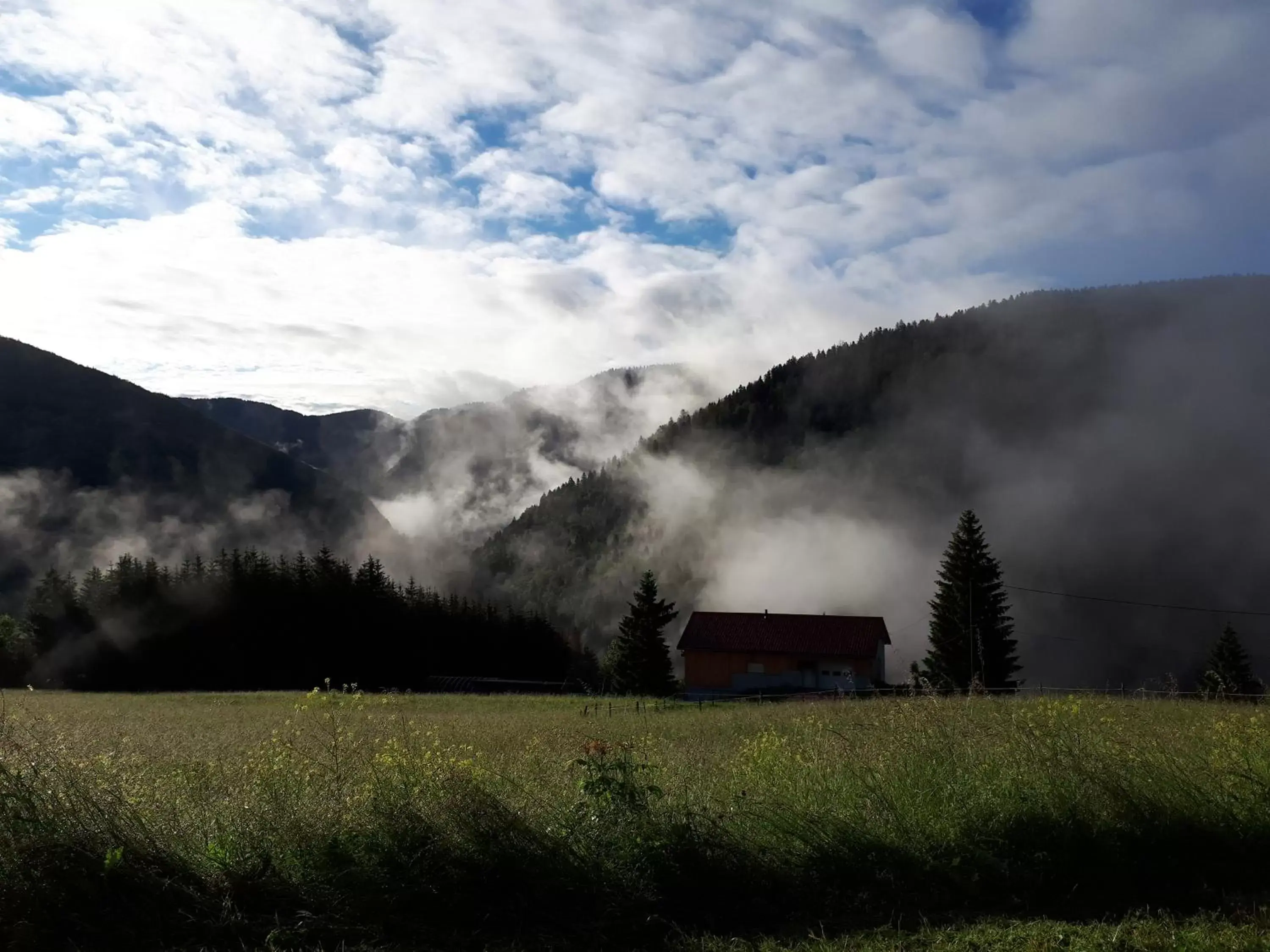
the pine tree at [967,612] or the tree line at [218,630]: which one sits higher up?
the pine tree at [967,612]

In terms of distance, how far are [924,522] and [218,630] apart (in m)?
126

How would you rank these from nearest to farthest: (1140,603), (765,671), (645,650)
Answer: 1. (645,650)
2. (765,671)
3. (1140,603)

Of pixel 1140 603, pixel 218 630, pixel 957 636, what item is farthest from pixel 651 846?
pixel 1140 603

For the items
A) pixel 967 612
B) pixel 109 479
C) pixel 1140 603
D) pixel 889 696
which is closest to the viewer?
pixel 889 696

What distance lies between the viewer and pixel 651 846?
6805 millimetres

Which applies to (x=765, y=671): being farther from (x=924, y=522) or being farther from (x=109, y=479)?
(x=109, y=479)

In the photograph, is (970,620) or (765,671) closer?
(970,620)

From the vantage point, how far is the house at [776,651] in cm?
6675

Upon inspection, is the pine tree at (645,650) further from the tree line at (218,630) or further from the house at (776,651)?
the tree line at (218,630)

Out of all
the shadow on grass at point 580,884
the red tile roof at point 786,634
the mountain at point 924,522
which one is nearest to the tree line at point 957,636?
the red tile roof at point 786,634

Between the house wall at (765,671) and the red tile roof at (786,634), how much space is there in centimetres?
48

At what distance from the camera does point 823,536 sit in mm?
155125

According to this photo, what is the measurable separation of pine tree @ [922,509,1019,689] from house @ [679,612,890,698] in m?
12.1

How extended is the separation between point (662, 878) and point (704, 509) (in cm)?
17064
